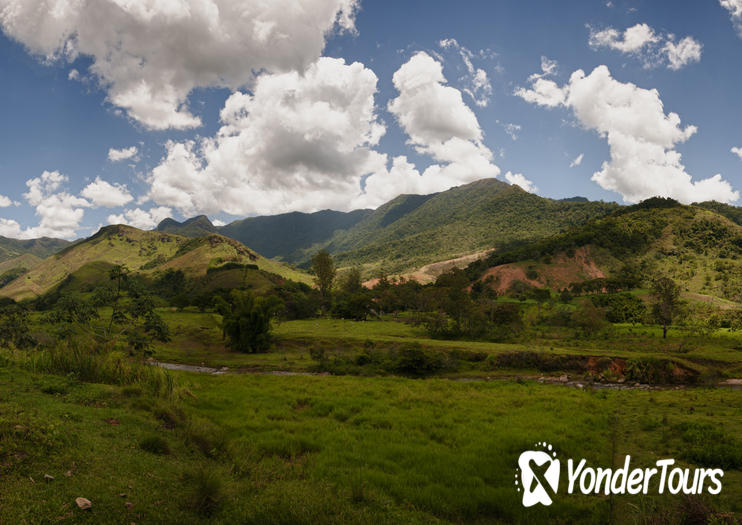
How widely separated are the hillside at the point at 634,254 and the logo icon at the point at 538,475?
118m

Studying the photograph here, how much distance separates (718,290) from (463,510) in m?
133

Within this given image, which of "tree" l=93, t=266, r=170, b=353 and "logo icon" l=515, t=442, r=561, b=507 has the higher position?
"tree" l=93, t=266, r=170, b=353

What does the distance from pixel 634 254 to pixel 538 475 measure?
502ft

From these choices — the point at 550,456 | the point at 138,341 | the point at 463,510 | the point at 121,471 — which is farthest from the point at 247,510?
the point at 138,341

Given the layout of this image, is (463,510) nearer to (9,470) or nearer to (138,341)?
(9,470)

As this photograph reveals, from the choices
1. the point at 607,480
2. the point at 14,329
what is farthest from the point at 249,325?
the point at 607,480

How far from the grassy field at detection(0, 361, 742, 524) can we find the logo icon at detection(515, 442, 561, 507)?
1.11 feet

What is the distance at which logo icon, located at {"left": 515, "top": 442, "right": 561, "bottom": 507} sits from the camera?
359 inches

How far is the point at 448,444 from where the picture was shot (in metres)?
13.2

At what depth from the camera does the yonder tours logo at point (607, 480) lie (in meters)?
9.09

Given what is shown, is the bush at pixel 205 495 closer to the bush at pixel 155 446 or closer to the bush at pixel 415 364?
the bush at pixel 155 446

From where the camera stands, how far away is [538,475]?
434 inches

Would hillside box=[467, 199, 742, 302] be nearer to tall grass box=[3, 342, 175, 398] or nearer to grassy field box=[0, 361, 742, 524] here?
grassy field box=[0, 361, 742, 524]

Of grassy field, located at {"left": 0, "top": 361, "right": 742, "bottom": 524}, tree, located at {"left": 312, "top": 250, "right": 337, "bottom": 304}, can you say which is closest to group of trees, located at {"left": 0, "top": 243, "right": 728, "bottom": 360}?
tree, located at {"left": 312, "top": 250, "right": 337, "bottom": 304}
